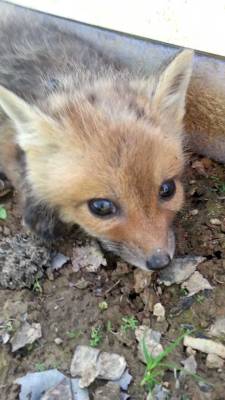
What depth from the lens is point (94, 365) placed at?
139 inches

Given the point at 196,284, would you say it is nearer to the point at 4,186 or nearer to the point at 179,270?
the point at 179,270

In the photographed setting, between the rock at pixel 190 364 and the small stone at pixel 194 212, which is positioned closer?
the rock at pixel 190 364

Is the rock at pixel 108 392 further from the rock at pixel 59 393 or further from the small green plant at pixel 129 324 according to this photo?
the small green plant at pixel 129 324

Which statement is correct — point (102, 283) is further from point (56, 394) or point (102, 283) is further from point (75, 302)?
point (56, 394)

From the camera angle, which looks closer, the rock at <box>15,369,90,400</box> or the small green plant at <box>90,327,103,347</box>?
the rock at <box>15,369,90,400</box>

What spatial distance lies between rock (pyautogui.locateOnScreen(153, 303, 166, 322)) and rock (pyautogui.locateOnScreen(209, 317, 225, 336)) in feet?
1.05

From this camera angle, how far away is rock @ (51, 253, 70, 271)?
4188 mm

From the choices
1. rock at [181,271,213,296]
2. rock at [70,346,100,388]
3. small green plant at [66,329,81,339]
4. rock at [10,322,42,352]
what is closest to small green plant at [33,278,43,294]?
rock at [10,322,42,352]

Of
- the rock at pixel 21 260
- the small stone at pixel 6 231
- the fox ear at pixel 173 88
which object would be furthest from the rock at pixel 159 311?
the small stone at pixel 6 231

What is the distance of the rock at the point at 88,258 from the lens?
164 inches

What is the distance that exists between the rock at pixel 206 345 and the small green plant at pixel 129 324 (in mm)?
338

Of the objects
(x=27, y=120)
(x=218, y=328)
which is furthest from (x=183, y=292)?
(x=27, y=120)

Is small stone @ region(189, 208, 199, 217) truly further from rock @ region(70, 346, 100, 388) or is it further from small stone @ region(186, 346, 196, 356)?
rock @ region(70, 346, 100, 388)

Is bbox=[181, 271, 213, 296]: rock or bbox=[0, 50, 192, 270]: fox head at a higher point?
bbox=[0, 50, 192, 270]: fox head
